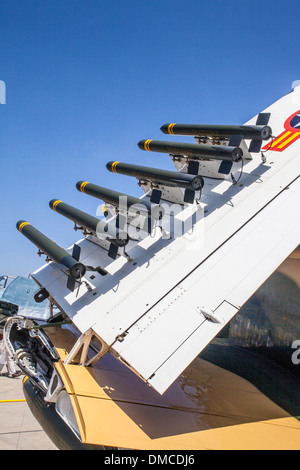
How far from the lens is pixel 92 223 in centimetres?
760

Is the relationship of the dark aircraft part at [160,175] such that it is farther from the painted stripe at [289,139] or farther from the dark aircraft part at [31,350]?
the dark aircraft part at [31,350]

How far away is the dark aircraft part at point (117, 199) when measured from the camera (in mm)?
7160

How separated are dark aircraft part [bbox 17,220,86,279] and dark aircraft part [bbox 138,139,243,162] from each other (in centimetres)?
375

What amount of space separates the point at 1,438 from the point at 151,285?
548 centimetres

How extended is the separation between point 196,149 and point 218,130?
2.65 feet

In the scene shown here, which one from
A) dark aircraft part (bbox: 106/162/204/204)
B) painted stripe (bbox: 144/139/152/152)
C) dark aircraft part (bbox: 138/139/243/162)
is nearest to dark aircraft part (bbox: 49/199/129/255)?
dark aircraft part (bbox: 106/162/204/204)

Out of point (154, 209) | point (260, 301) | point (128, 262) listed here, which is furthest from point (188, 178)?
point (260, 301)

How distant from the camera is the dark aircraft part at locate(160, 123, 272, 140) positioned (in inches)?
312

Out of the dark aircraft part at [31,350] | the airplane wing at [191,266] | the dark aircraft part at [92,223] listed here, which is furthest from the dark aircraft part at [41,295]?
the dark aircraft part at [92,223]

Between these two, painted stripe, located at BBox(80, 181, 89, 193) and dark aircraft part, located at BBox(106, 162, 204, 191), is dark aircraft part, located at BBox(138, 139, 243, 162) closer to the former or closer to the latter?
dark aircraft part, located at BBox(106, 162, 204, 191)

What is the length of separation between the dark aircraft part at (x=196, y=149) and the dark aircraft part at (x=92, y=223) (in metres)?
2.62

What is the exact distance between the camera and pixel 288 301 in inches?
299

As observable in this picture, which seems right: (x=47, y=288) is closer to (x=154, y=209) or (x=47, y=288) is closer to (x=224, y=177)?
(x=154, y=209)

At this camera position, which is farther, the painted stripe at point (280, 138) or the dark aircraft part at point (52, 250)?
the painted stripe at point (280, 138)
